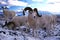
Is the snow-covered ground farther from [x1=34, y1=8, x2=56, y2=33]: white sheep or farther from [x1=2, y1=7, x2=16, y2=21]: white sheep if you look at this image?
[x1=2, y1=7, x2=16, y2=21]: white sheep

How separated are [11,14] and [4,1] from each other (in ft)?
1.60

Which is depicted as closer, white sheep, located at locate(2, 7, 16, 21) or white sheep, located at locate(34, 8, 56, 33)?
white sheep, located at locate(34, 8, 56, 33)

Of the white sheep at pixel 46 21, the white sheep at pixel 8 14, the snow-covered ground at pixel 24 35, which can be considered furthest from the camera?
the white sheep at pixel 8 14

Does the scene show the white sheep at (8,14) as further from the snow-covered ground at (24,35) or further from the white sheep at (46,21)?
the white sheep at (46,21)

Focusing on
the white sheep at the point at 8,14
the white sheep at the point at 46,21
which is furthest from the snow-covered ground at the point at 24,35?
the white sheep at the point at 8,14

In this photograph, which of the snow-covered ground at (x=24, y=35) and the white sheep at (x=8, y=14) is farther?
the white sheep at (x=8, y=14)

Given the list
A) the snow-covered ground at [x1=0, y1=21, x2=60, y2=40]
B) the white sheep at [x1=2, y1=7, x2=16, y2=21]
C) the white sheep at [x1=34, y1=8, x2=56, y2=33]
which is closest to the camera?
the snow-covered ground at [x1=0, y1=21, x2=60, y2=40]

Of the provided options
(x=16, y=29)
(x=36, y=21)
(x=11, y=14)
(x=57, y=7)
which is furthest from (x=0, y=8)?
(x=57, y=7)

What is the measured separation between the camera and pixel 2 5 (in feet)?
16.9

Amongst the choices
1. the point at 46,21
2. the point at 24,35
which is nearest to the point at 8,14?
the point at 24,35

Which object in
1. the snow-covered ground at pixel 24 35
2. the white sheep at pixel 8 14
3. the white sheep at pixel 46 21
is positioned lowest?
the snow-covered ground at pixel 24 35

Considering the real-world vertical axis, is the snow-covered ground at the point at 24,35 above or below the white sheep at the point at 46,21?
below

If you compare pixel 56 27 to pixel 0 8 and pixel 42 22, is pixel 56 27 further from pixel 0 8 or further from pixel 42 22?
pixel 0 8

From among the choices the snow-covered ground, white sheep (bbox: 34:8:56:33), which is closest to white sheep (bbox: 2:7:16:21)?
the snow-covered ground
